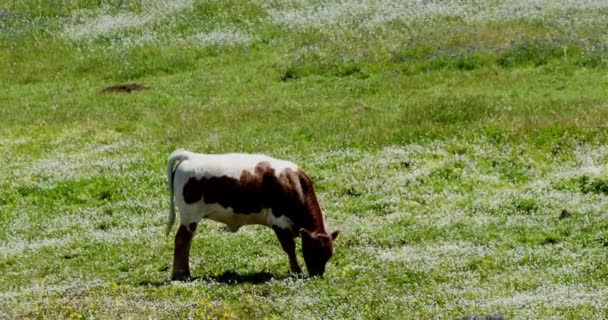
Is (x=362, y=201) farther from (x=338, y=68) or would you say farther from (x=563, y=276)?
(x=338, y=68)

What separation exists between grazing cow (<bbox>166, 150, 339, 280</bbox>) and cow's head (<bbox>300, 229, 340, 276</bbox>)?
0.38ft

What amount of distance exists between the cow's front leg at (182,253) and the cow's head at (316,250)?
2317 mm

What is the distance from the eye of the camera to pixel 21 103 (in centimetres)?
4097

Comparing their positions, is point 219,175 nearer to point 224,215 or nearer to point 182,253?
point 224,215

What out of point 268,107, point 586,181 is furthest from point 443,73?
point 586,181

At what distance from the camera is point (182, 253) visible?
20.1 m

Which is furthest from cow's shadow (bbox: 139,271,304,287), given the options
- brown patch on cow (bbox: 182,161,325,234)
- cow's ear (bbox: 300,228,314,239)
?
brown patch on cow (bbox: 182,161,325,234)

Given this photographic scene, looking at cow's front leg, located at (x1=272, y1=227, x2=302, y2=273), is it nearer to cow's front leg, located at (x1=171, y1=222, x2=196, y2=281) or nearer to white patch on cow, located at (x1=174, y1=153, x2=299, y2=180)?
white patch on cow, located at (x1=174, y1=153, x2=299, y2=180)

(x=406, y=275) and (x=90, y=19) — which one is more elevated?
(x=406, y=275)

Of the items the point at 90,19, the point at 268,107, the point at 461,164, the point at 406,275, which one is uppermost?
the point at 406,275

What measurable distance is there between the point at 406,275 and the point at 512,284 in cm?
209

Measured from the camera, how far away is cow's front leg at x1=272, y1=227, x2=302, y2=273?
65.4 ft

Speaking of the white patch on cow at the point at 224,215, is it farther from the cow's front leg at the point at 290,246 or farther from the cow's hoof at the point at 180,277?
the cow's hoof at the point at 180,277

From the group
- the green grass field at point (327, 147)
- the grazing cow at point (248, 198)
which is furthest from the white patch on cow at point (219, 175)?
the green grass field at point (327, 147)
